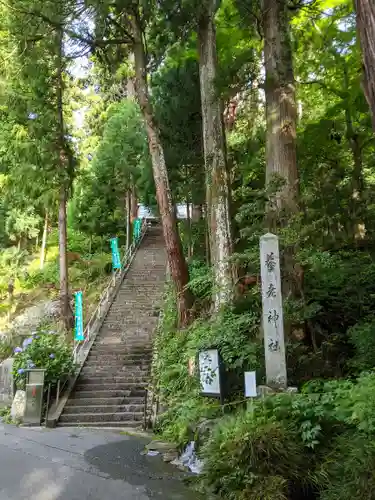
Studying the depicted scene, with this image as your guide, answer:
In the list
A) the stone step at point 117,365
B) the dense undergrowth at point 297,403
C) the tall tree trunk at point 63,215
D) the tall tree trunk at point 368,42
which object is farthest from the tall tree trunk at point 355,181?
the tall tree trunk at point 63,215

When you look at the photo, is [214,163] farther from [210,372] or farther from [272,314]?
[210,372]

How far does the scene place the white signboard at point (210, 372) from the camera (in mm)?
7039

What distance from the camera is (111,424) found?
10.1 metres

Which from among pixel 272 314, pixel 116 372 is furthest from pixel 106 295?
pixel 272 314

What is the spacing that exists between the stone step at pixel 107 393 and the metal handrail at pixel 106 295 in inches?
62.6

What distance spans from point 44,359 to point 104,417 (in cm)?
206

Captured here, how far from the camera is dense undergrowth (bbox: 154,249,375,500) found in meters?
4.69

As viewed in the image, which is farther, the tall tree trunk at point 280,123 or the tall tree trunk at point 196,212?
the tall tree trunk at point 196,212

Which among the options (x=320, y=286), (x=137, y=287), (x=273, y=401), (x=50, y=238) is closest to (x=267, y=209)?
(x=320, y=286)

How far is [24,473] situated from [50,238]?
75.6 ft

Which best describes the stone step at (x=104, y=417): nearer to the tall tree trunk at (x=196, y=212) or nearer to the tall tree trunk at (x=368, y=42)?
the tall tree trunk at (x=368, y=42)

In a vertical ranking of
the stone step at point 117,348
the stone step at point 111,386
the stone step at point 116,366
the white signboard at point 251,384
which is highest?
the stone step at point 117,348

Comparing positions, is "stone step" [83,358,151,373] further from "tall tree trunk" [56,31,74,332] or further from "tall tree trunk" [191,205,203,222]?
"tall tree trunk" [191,205,203,222]

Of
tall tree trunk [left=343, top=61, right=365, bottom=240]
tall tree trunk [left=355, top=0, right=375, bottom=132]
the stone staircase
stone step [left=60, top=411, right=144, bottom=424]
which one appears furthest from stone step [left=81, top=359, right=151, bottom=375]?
tall tree trunk [left=355, top=0, right=375, bottom=132]
